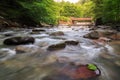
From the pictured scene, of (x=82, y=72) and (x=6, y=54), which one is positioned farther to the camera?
(x=6, y=54)

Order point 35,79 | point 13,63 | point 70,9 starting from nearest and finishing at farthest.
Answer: point 35,79, point 13,63, point 70,9

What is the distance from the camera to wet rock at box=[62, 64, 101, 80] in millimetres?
2529

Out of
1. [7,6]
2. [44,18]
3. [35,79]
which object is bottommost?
[35,79]

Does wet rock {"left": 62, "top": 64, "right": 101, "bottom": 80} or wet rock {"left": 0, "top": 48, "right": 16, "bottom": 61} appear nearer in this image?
wet rock {"left": 62, "top": 64, "right": 101, "bottom": 80}

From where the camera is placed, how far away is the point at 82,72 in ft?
8.71

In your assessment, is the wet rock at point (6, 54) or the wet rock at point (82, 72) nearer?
the wet rock at point (82, 72)

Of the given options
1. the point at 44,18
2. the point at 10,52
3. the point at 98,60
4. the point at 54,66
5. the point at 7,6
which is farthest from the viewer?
the point at 44,18

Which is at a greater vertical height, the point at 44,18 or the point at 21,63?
the point at 44,18

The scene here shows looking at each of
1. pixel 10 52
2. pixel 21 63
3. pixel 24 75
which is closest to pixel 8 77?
pixel 24 75

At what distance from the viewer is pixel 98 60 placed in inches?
144

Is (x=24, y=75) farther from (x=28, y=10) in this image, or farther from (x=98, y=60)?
(x=28, y=10)

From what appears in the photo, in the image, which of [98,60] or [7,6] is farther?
[7,6]

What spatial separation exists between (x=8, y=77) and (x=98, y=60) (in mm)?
1977

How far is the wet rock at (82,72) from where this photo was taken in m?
2.53
